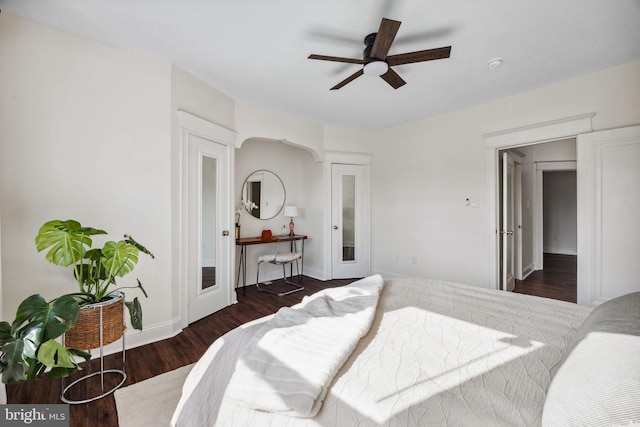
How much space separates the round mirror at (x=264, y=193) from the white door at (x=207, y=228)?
1.00 metres

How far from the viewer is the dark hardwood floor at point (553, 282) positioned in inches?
147

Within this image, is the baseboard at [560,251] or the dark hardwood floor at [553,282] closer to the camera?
the dark hardwood floor at [553,282]

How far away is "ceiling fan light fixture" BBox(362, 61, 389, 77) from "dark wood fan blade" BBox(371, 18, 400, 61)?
0.13 feet

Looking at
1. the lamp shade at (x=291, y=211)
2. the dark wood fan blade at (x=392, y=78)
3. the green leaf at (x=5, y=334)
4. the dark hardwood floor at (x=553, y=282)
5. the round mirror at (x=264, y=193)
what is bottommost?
the dark hardwood floor at (x=553, y=282)

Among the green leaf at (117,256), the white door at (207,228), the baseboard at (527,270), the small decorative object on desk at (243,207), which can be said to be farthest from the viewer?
the baseboard at (527,270)

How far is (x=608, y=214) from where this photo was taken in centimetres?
271

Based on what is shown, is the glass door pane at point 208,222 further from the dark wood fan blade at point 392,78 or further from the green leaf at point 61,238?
the dark wood fan blade at point 392,78

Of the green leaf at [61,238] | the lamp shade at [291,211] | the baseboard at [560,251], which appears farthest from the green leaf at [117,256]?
the baseboard at [560,251]

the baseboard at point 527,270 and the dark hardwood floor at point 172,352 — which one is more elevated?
the baseboard at point 527,270

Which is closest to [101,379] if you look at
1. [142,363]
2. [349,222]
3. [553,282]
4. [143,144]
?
[142,363]

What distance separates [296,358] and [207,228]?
241 centimetres

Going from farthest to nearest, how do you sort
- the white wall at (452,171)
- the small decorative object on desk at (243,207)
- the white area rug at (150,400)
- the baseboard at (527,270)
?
the baseboard at (527,270) < the small decorative object on desk at (243,207) < the white wall at (452,171) < the white area rug at (150,400)

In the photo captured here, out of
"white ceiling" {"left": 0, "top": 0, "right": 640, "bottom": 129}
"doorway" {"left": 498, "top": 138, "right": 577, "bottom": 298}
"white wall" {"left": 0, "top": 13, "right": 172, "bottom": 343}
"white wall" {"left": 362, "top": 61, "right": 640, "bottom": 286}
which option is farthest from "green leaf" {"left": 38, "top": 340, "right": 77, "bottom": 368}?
"doorway" {"left": 498, "top": 138, "right": 577, "bottom": 298}

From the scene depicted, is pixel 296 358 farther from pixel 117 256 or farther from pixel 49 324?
pixel 117 256
